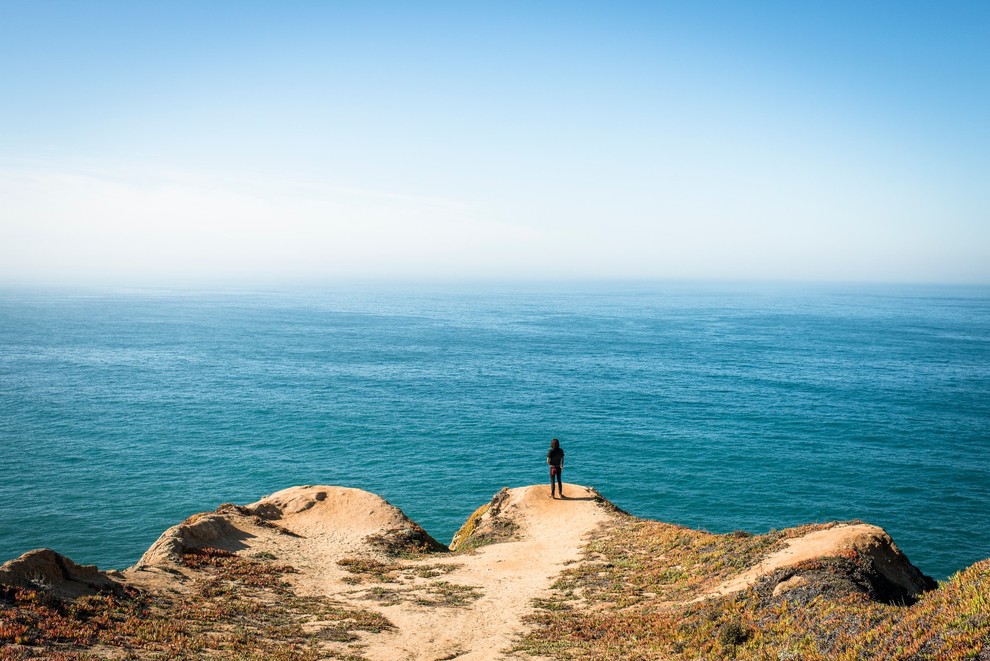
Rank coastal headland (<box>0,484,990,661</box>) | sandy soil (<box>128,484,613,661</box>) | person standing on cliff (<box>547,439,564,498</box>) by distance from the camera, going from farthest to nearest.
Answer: person standing on cliff (<box>547,439,564,498</box>) < sandy soil (<box>128,484,613,661</box>) < coastal headland (<box>0,484,990,661</box>)

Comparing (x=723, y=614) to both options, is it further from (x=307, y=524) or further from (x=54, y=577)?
(x=307, y=524)

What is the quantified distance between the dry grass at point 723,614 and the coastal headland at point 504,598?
58mm

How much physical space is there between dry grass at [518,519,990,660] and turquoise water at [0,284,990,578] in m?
21.8

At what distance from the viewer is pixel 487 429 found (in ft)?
213

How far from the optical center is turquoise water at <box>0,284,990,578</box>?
46.0 meters

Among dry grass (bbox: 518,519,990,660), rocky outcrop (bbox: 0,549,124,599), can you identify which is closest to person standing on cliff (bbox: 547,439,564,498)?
dry grass (bbox: 518,519,990,660)

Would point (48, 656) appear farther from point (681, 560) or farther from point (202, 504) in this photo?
point (202, 504)

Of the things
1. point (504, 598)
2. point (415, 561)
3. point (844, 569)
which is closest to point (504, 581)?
point (504, 598)

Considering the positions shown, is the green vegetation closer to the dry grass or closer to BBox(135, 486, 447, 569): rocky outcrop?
BBox(135, 486, 447, 569): rocky outcrop

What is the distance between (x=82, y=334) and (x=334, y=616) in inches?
5267

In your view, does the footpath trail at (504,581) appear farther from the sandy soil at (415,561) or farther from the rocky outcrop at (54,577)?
the rocky outcrop at (54,577)

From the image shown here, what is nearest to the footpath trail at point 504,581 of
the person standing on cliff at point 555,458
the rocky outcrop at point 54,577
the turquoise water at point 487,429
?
the person standing on cliff at point 555,458

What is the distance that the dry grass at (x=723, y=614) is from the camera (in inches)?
487

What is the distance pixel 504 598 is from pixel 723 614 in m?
7.85
